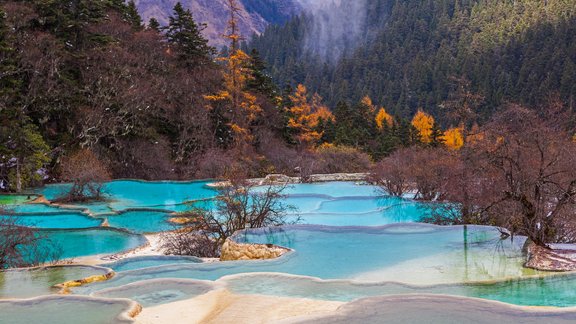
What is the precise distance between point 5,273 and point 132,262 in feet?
8.29

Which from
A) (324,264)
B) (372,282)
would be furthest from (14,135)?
(372,282)

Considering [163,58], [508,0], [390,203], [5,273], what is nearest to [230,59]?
[163,58]

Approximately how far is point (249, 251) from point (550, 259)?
206 inches

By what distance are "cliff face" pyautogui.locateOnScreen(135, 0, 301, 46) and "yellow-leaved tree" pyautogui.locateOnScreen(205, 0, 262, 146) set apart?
11791 centimetres

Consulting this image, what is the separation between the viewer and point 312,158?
30203mm

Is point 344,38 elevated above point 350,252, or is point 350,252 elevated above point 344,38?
point 344,38

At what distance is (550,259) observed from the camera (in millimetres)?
9664

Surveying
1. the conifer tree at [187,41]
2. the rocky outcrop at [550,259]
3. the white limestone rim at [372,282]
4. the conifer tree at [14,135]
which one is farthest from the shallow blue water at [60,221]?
the conifer tree at [187,41]

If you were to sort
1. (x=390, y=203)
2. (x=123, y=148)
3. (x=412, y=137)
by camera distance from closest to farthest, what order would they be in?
1. (x=390, y=203)
2. (x=123, y=148)
3. (x=412, y=137)

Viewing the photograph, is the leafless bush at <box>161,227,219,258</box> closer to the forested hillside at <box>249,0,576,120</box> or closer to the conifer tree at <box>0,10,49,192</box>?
the conifer tree at <box>0,10,49,192</box>

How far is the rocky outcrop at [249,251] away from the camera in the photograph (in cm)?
1130

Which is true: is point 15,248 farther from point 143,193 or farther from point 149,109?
point 149,109

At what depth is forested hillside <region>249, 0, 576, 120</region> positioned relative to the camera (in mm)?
67956

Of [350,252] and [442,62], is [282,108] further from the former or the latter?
[442,62]
